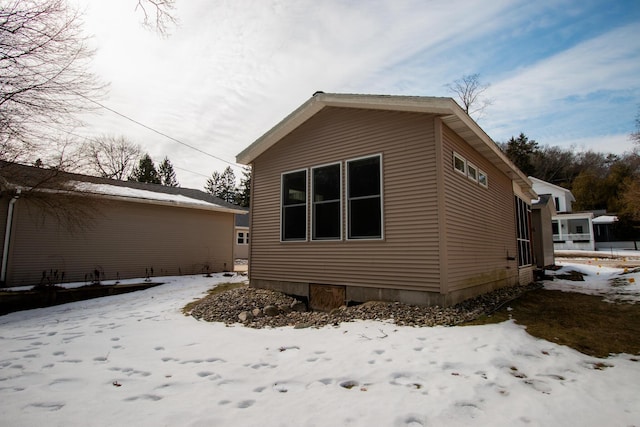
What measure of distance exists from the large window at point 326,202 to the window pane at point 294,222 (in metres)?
0.33

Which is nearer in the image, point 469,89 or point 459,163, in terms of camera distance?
point 459,163

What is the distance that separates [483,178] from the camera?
8195 millimetres

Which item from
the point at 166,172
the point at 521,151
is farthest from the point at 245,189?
the point at 521,151

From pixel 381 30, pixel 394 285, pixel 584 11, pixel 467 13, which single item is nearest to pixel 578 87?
pixel 584 11

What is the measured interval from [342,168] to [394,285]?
8.76 feet

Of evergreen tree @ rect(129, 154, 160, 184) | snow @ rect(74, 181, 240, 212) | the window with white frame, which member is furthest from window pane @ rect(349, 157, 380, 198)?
evergreen tree @ rect(129, 154, 160, 184)

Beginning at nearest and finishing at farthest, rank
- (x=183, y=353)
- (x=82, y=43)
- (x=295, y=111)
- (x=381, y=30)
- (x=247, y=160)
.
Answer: (x=183, y=353) < (x=82, y=43) < (x=381, y=30) < (x=295, y=111) < (x=247, y=160)

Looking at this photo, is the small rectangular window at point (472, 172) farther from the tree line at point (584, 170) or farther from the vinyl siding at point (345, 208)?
the tree line at point (584, 170)

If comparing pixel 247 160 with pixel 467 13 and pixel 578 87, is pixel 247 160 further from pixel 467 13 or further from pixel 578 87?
pixel 578 87

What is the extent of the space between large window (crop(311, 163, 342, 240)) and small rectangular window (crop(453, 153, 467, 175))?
2.31 meters

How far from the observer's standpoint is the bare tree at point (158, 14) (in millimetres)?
4648

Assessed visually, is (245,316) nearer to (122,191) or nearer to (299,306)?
(299,306)

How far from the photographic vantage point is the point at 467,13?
6789 mm

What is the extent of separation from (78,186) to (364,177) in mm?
9422
